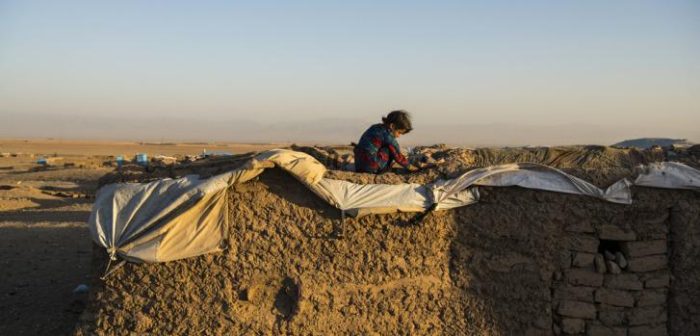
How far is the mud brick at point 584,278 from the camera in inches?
218

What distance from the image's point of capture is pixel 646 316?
18.4 ft

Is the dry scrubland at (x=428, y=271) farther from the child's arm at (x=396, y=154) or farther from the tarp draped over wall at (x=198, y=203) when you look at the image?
the child's arm at (x=396, y=154)

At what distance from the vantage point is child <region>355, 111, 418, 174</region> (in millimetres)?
5887

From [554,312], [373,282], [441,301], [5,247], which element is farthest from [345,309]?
[5,247]

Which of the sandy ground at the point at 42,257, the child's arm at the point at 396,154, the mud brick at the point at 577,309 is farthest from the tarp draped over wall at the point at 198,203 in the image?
the sandy ground at the point at 42,257

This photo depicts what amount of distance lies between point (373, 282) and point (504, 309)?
46.5 inches

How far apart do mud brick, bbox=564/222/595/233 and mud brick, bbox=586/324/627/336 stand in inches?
32.4

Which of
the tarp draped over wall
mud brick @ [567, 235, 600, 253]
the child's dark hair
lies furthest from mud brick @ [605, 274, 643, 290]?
the child's dark hair

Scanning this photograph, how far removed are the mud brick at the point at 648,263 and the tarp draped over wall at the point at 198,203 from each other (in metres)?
1.51

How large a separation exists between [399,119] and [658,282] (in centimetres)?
269

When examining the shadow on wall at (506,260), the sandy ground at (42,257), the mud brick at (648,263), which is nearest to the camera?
the shadow on wall at (506,260)

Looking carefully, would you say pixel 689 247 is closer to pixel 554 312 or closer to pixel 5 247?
pixel 554 312

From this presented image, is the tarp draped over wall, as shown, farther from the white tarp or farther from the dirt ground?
the white tarp

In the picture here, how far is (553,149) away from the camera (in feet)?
21.8
